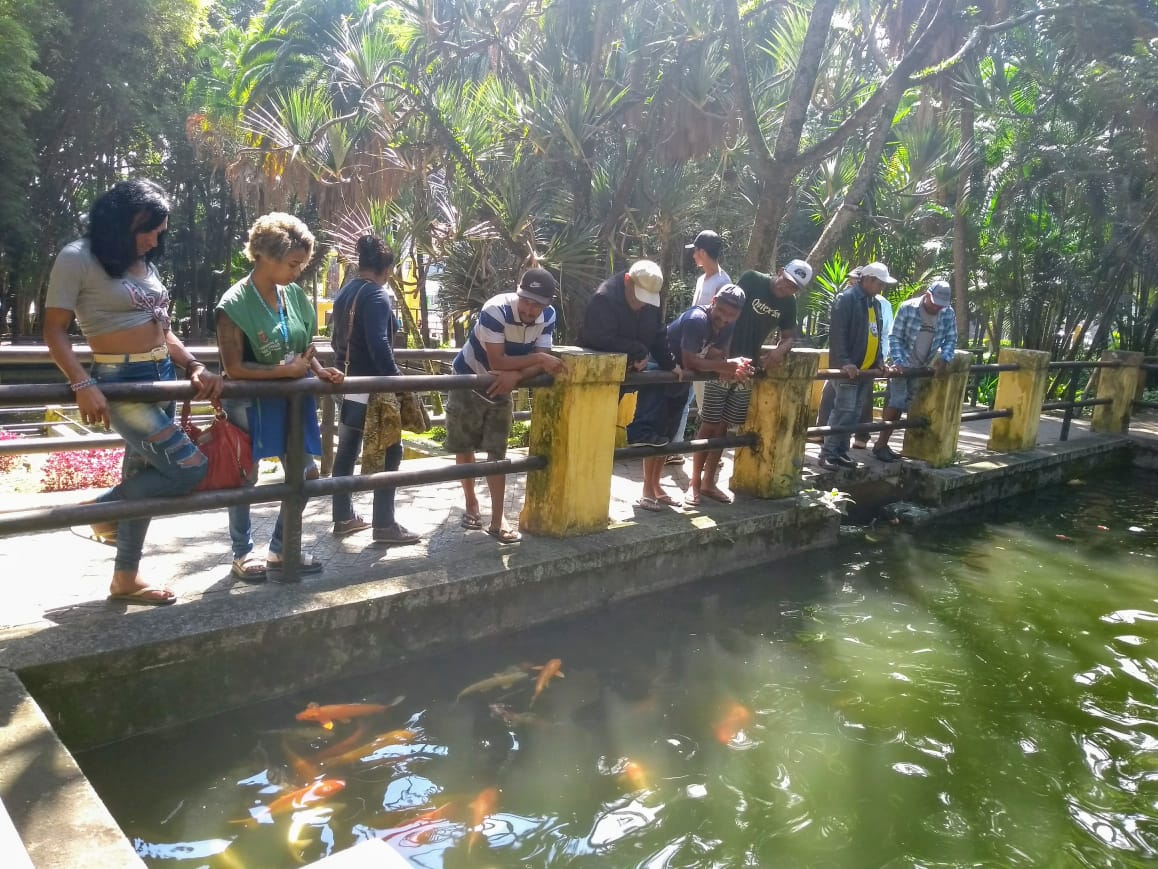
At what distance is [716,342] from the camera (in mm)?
5297

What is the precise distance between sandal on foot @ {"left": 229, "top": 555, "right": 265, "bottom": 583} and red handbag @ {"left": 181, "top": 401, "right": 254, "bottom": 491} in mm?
395

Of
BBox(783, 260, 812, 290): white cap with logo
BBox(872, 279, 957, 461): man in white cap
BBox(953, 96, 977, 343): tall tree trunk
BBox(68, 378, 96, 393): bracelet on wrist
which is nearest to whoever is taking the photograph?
BBox(68, 378, 96, 393): bracelet on wrist

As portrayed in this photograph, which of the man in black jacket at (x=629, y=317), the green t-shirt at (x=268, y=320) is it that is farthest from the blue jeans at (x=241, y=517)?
the man in black jacket at (x=629, y=317)

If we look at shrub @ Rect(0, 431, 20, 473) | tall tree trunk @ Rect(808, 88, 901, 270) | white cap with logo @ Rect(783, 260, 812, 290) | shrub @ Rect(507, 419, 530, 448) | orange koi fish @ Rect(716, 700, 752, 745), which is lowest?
shrub @ Rect(0, 431, 20, 473)

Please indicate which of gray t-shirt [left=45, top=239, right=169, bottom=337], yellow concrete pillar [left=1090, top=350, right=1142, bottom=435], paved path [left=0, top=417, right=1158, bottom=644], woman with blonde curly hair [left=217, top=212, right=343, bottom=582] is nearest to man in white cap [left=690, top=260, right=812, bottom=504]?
paved path [left=0, top=417, right=1158, bottom=644]

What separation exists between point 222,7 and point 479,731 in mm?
32300

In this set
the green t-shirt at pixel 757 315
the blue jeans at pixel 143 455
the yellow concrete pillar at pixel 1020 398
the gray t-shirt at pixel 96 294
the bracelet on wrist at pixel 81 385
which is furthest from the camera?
the yellow concrete pillar at pixel 1020 398

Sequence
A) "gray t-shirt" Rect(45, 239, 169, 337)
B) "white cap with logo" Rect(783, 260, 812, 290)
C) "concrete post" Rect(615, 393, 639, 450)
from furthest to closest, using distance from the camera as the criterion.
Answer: "concrete post" Rect(615, 393, 639, 450) → "white cap with logo" Rect(783, 260, 812, 290) → "gray t-shirt" Rect(45, 239, 169, 337)

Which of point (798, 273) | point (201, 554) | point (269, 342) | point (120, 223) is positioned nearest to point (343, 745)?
point (201, 554)

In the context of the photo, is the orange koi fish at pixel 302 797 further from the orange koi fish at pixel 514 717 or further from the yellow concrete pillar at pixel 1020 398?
the yellow concrete pillar at pixel 1020 398

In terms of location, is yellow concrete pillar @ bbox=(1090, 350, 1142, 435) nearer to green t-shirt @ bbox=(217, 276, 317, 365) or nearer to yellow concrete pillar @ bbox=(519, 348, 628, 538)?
yellow concrete pillar @ bbox=(519, 348, 628, 538)

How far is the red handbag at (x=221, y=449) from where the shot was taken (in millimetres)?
3377

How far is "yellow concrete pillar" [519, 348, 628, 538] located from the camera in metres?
4.44

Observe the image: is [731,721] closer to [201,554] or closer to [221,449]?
[221,449]
